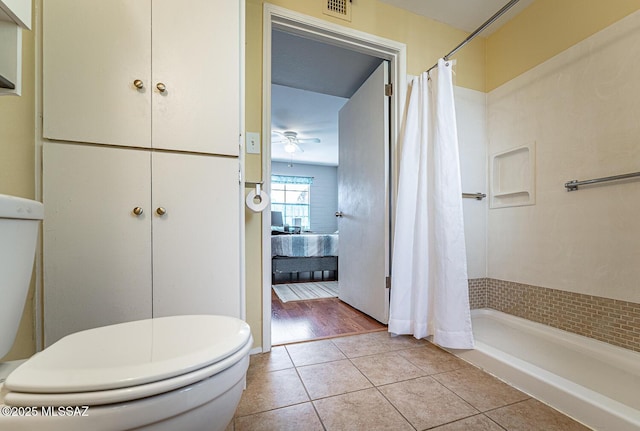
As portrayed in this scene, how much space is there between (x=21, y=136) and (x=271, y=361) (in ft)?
4.78

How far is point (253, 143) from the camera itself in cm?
156

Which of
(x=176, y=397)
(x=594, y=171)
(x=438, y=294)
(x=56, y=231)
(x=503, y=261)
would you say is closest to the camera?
(x=176, y=397)

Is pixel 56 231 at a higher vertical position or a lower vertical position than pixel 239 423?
higher

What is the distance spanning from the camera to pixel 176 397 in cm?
52

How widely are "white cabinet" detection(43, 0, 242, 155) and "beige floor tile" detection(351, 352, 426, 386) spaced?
1269 mm

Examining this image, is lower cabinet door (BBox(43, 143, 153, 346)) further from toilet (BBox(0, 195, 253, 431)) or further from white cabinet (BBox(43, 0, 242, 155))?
toilet (BBox(0, 195, 253, 431))

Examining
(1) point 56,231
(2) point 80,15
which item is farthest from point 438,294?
(2) point 80,15

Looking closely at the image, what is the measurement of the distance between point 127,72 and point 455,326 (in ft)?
6.58

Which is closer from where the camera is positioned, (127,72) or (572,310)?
(127,72)

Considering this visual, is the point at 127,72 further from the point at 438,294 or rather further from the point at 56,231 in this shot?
the point at 438,294

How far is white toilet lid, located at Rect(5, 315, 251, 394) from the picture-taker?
485 millimetres

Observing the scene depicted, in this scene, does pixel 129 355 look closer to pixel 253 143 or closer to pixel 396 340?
pixel 253 143

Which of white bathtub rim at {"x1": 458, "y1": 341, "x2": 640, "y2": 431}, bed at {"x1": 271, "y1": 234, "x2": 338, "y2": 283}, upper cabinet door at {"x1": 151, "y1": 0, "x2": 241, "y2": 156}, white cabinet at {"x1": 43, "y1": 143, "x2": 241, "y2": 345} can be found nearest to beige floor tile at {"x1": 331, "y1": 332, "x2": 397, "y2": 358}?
white bathtub rim at {"x1": 458, "y1": 341, "x2": 640, "y2": 431}

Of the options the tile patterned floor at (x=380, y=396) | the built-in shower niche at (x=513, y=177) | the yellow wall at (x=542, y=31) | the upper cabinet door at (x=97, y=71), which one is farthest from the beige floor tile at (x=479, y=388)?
the yellow wall at (x=542, y=31)
